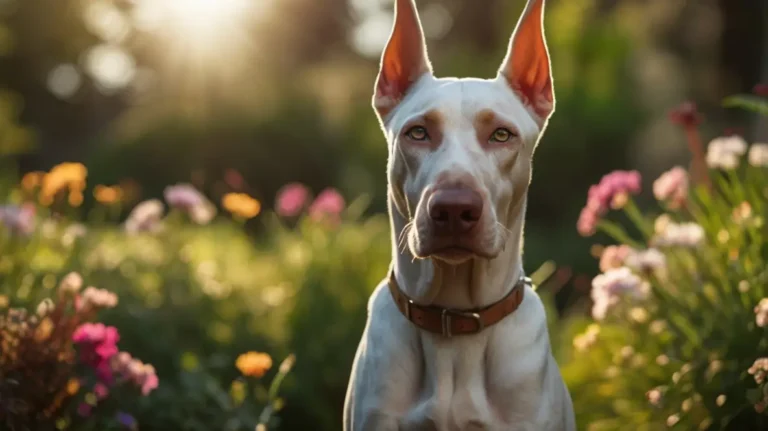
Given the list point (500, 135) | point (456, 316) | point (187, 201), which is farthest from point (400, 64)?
point (187, 201)

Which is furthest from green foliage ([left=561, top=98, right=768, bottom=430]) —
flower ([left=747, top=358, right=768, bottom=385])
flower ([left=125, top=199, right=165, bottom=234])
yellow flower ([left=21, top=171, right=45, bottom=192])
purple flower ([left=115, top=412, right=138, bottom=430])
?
yellow flower ([left=21, top=171, right=45, bottom=192])

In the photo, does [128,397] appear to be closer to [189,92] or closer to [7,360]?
[7,360]

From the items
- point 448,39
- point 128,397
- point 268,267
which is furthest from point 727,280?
A: point 448,39

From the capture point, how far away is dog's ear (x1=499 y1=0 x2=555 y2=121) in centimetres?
320

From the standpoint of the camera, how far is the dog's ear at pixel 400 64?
3.24 m

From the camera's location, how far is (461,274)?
122 inches

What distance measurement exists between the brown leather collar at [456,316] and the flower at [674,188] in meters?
2.23

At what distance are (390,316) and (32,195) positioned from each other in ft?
14.9

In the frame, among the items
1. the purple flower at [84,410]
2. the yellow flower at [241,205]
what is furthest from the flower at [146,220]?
the purple flower at [84,410]

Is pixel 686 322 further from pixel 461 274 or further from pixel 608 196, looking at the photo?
pixel 461 274

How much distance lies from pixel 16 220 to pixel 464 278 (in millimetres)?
3677

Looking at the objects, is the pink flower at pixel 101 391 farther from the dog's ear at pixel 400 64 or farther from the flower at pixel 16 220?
the dog's ear at pixel 400 64

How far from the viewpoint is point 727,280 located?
4.37 metres

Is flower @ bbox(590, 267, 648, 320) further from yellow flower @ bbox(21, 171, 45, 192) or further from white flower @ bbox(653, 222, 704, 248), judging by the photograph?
yellow flower @ bbox(21, 171, 45, 192)
